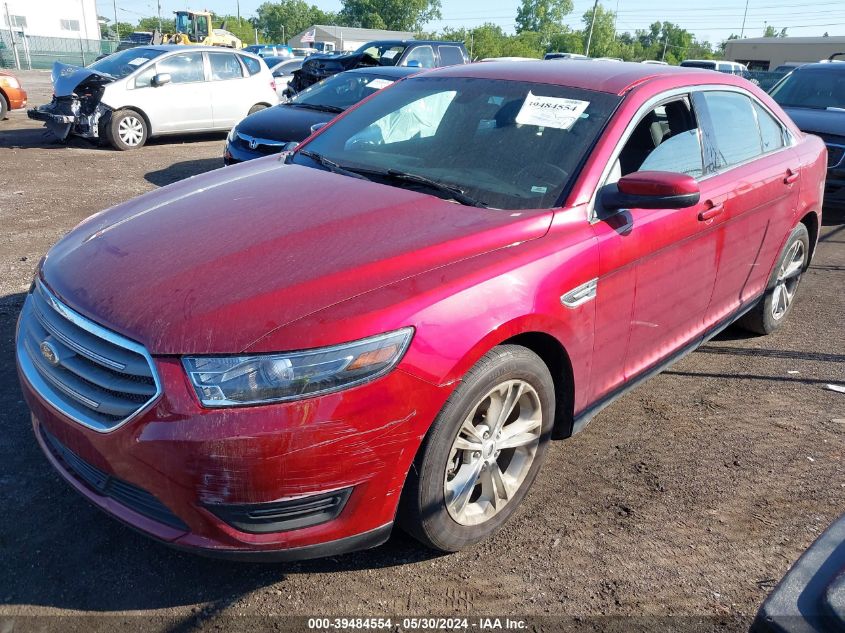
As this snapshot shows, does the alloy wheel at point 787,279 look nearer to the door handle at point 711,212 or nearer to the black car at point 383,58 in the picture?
the door handle at point 711,212

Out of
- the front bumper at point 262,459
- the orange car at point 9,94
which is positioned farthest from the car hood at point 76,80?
the front bumper at point 262,459

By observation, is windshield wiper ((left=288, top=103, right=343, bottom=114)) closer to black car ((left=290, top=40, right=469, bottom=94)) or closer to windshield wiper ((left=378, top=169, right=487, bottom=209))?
black car ((left=290, top=40, right=469, bottom=94))

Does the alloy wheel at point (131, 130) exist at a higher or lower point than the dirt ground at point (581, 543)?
higher

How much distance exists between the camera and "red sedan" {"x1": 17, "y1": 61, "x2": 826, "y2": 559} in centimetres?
202

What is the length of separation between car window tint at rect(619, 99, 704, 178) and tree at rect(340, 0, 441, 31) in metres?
105

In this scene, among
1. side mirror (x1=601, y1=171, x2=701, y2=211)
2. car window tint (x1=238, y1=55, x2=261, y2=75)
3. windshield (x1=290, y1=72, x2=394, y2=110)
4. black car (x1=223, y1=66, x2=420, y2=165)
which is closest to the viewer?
side mirror (x1=601, y1=171, x2=701, y2=211)

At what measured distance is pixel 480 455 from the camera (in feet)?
8.30

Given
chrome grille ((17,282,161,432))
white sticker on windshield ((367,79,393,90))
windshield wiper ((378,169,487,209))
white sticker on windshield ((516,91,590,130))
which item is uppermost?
white sticker on windshield ((367,79,393,90))

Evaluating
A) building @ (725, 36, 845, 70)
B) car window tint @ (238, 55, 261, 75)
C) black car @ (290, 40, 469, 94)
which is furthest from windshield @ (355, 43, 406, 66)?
building @ (725, 36, 845, 70)

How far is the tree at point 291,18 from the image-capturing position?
113812 millimetres

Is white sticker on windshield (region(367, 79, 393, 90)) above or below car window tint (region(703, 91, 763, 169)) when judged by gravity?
above

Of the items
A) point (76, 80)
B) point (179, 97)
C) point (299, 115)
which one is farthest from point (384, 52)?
point (299, 115)

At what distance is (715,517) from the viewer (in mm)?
2875

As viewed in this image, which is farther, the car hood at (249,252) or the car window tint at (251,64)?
the car window tint at (251,64)
